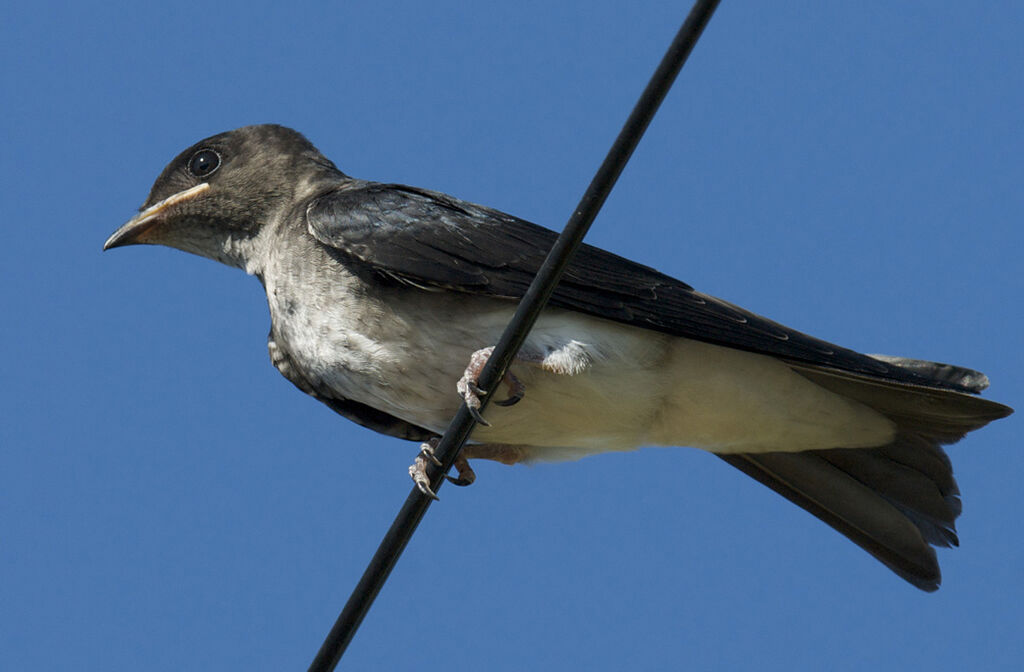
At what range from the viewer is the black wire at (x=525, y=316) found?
3521 millimetres

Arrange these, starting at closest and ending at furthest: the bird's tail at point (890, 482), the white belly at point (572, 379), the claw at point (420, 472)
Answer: the claw at point (420, 472), the white belly at point (572, 379), the bird's tail at point (890, 482)

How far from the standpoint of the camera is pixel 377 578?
14.9ft

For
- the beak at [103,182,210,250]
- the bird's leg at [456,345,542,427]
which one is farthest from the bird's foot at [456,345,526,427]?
the beak at [103,182,210,250]

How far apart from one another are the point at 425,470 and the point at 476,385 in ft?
2.86

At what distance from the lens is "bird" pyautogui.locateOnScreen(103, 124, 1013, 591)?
19.2 ft

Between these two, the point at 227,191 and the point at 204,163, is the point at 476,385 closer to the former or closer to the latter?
the point at 227,191

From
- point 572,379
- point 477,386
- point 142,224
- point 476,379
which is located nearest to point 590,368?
point 572,379

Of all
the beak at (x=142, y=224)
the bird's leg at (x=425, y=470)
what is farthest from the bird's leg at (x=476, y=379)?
the beak at (x=142, y=224)

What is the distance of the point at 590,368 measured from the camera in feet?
19.1

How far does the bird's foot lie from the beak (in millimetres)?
2704

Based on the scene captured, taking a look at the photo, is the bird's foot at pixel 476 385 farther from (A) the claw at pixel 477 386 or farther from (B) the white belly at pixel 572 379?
(B) the white belly at pixel 572 379

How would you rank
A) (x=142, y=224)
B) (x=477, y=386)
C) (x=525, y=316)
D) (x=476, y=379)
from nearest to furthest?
(x=525, y=316) < (x=477, y=386) < (x=476, y=379) < (x=142, y=224)

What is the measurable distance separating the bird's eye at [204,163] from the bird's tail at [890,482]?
3.62m

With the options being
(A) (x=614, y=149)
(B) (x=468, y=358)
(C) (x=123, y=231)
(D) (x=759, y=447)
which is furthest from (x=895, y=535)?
(C) (x=123, y=231)
